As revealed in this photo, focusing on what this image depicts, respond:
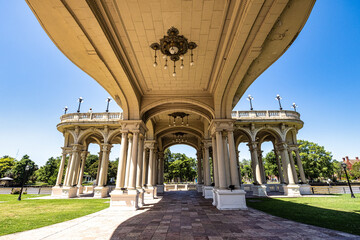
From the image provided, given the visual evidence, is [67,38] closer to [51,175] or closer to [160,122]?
[160,122]

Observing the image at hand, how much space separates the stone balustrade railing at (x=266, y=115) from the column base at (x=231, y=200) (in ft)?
34.7

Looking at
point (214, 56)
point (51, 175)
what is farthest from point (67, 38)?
point (51, 175)

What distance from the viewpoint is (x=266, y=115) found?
1866cm

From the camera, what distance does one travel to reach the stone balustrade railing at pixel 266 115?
60.6 feet

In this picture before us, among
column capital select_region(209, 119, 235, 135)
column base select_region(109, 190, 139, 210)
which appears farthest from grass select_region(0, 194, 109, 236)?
column capital select_region(209, 119, 235, 135)

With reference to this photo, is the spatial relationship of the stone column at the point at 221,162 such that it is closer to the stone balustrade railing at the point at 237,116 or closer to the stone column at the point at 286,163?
the stone balustrade railing at the point at 237,116

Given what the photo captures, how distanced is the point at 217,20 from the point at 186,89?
5.29 metres

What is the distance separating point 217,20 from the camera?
591 cm

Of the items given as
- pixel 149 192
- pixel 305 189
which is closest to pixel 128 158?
pixel 149 192

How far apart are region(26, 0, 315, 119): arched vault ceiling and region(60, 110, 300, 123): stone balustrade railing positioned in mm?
10232

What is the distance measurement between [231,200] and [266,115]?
41.0ft

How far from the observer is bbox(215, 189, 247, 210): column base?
9.29 meters

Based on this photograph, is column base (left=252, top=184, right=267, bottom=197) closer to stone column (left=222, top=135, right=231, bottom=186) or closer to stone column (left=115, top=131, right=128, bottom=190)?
stone column (left=222, top=135, right=231, bottom=186)

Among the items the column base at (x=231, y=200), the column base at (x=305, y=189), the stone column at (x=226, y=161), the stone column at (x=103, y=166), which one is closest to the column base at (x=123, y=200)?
the column base at (x=231, y=200)
